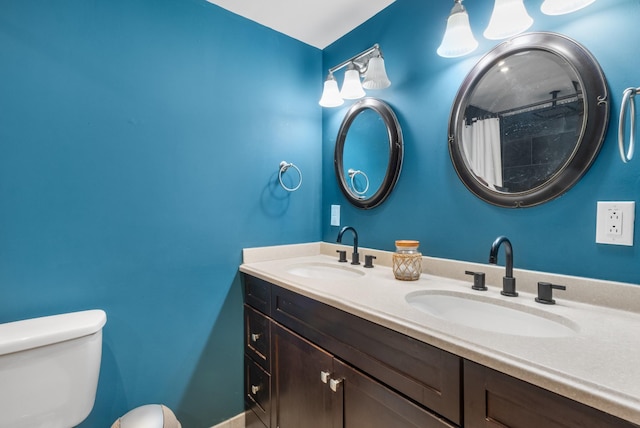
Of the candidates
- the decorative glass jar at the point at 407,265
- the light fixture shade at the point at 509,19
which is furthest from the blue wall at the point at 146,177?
the light fixture shade at the point at 509,19

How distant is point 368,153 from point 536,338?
4.03ft

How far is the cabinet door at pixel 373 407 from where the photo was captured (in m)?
0.78

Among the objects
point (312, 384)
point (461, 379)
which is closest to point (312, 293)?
point (312, 384)

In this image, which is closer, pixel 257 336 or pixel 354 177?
pixel 257 336

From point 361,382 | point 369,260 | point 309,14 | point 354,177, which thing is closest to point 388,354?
point 361,382

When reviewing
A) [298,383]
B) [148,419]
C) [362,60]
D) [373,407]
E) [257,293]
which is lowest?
[148,419]

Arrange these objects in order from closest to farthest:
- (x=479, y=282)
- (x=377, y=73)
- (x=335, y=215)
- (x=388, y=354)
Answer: (x=388, y=354)
(x=479, y=282)
(x=377, y=73)
(x=335, y=215)

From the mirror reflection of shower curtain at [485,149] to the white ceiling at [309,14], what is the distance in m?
0.87

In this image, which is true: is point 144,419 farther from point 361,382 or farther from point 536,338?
point 536,338

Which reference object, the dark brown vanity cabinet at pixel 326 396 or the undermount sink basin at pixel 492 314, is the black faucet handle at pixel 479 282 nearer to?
the undermount sink basin at pixel 492 314

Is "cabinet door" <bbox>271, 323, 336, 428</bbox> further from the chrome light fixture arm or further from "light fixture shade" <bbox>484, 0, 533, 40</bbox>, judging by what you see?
the chrome light fixture arm

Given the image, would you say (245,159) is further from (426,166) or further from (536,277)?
(536,277)

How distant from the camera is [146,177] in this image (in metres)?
1.40

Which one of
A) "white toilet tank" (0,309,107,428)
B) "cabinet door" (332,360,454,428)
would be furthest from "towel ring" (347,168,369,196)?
"white toilet tank" (0,309,107,428)
